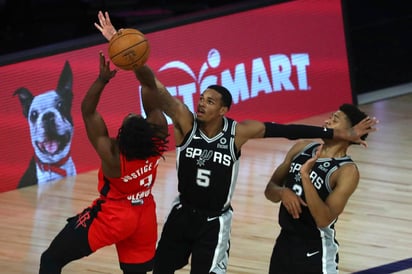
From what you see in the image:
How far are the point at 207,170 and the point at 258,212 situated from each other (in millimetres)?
2862

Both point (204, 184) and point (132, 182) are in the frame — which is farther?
point (204, 184)

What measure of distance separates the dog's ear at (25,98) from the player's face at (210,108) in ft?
12.4

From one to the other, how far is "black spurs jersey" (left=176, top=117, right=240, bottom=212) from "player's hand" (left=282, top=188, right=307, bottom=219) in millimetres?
630

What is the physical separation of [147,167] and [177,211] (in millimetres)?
412

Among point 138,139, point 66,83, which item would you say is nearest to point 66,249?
point 138,139

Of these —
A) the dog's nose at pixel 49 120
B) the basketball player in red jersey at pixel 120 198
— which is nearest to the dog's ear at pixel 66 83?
the dog's nose at pixel 49 120

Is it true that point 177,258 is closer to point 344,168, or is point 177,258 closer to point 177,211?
point 177,211

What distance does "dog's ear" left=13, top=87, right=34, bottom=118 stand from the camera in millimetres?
10250

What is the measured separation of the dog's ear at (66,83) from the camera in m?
10.5

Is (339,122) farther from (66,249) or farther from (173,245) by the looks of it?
(66,249)

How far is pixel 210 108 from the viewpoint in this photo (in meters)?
6.82

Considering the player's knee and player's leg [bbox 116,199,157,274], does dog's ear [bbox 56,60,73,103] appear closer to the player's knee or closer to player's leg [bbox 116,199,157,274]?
player's leg [bbox 116,199,157,274]

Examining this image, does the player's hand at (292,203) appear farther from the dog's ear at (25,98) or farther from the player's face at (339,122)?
the dog's ear at (25,98)

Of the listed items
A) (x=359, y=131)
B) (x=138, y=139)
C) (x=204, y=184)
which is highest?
(x=138, y=139)
